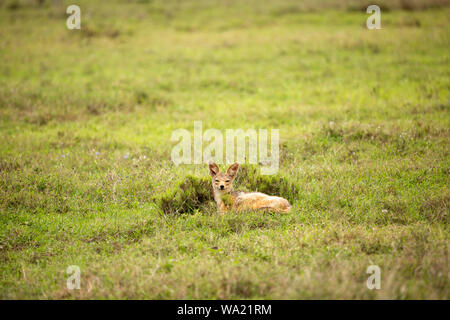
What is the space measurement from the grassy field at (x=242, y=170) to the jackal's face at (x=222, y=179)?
0.36 metres

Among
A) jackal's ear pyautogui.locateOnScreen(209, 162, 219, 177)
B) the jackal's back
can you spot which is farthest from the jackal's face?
the jackal's back

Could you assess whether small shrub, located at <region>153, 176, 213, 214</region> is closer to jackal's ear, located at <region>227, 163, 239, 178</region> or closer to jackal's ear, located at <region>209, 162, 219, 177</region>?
jackal's ear, located at <region>209, 162, 219, 177</region>

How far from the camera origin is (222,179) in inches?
280

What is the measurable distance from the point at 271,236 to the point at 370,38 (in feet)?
51.7

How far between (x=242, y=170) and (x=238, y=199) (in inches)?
48.4

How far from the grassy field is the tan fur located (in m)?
0.22

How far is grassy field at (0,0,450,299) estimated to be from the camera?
5.16 meters

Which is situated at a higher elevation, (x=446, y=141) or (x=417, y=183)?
(x=446, y=141)

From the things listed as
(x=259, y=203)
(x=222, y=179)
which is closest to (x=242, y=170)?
(x=222, y=179)

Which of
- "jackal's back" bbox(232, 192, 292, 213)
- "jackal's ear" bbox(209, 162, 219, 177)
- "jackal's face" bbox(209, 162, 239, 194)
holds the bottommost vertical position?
"jackal's back" bbox(232, 192, 292, 213)

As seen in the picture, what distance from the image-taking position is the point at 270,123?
468 inches

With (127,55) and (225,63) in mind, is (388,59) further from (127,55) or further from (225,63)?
(127,55)

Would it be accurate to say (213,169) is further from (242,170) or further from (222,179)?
(242,170)

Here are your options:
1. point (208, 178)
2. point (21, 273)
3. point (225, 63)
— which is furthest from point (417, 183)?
point (225, 63)
